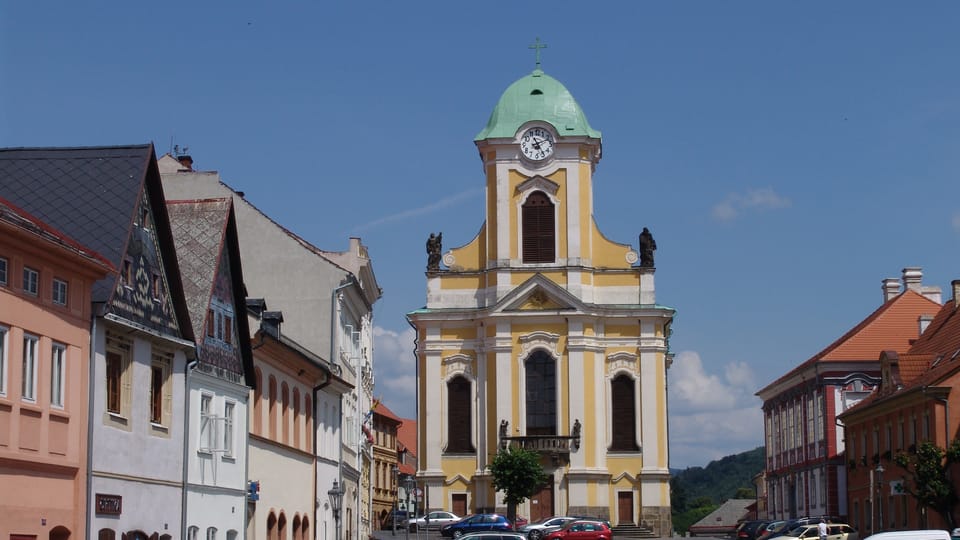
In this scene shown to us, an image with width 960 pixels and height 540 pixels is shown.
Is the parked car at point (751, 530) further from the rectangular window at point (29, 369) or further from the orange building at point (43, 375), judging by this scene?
the rectangular window at point (29, 369)

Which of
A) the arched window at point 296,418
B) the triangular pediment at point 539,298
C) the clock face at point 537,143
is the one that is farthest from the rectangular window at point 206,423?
the clock face at point 537,143

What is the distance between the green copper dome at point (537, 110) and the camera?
290ft

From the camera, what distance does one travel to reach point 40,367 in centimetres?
2617

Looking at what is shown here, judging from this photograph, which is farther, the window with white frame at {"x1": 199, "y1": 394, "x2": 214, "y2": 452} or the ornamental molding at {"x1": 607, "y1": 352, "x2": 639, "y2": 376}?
the ornamental molding at {"x1": 607, "y1": 352, "x2": 639, "y2": 376}

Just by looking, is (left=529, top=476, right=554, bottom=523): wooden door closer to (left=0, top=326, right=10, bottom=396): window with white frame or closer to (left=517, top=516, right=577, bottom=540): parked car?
(left=517, top=516, right=577, bottom=540): parked car

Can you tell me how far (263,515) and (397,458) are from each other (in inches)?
2996

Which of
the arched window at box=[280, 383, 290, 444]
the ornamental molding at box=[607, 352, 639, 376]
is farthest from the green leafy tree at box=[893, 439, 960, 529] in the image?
the ornamental molding at box=[607, 352, 639, 376]

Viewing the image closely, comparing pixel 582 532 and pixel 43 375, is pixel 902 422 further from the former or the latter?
pixel 43 375

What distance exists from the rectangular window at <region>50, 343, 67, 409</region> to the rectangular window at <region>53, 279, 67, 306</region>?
0.74 m

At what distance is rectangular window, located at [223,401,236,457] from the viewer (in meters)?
36.6

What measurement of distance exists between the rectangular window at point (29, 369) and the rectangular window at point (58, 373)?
2.31 feet

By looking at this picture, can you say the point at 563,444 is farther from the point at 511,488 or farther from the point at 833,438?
the point at 833,438

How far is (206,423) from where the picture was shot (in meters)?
35.3

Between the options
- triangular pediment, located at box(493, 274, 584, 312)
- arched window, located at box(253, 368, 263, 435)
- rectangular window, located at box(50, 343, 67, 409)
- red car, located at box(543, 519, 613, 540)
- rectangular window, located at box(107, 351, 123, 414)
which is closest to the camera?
rectangular window, located at box(50, 343, 67, 409)
